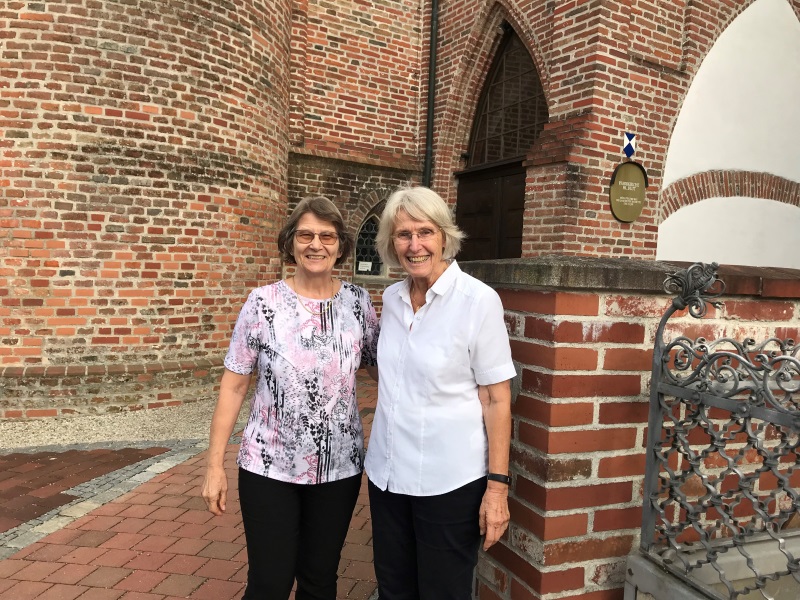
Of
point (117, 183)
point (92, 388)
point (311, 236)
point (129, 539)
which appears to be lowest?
point (129, 539)

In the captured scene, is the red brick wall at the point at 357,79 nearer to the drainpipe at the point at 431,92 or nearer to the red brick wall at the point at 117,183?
the drainpipe at the point at 431,92

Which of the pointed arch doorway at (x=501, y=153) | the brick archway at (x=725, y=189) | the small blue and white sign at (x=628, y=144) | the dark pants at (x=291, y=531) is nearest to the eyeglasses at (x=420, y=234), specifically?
the dark pants at (x=291, y=531)

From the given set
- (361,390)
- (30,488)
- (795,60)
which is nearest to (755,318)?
(30,488)

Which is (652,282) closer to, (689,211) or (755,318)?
(755,318)

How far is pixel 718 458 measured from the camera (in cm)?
178

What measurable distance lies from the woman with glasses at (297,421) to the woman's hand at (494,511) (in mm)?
564

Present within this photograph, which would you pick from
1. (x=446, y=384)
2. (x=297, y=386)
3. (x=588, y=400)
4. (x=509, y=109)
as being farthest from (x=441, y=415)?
(x=509, y=109)

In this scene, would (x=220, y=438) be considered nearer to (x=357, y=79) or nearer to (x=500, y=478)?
(x=500, y=478)

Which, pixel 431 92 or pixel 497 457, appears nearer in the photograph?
pixel 497 457

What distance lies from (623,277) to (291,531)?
4.67ft

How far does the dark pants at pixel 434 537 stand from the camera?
1.69m

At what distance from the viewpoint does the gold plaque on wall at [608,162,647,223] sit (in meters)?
6.30

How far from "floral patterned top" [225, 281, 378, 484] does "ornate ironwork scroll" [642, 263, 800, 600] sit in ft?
3.33

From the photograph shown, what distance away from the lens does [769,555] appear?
5.27 ft
